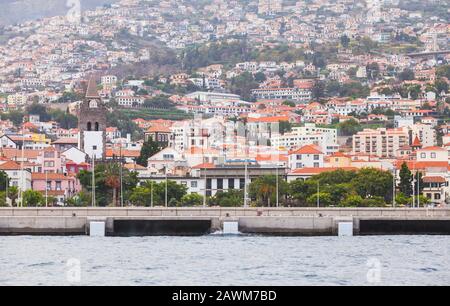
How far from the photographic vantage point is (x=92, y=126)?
132m

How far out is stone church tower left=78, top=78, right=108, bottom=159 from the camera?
422 feet

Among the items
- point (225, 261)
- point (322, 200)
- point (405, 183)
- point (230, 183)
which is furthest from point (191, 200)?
point (225, 261)

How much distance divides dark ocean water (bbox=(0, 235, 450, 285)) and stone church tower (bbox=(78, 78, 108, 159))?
67786mm

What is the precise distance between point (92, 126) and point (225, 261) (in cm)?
8435

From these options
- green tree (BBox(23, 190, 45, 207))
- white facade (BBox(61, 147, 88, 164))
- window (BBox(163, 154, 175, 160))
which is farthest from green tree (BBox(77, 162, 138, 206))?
window (BBox(163, 154, 175, 160))

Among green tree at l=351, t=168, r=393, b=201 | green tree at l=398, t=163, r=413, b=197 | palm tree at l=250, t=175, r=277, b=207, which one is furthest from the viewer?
green tree at l=398, t=163, r=413, b=197

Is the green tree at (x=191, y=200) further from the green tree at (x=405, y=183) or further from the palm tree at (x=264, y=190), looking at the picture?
the green tree at (x=405, y=183)

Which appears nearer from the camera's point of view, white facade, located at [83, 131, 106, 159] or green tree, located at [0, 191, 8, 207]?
green tree, located at [0, 191, 8, 207]

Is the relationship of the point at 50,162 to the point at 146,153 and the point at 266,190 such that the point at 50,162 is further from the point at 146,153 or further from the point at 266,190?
the point at 266,190

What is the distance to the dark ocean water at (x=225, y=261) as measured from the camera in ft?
140

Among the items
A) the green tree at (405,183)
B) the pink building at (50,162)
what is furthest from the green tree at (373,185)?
the pink building at (50,162)

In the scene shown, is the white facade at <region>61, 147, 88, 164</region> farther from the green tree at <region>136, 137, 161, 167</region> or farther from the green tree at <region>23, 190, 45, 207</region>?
the green tree at <region>23, 190, 45, 207</region>
